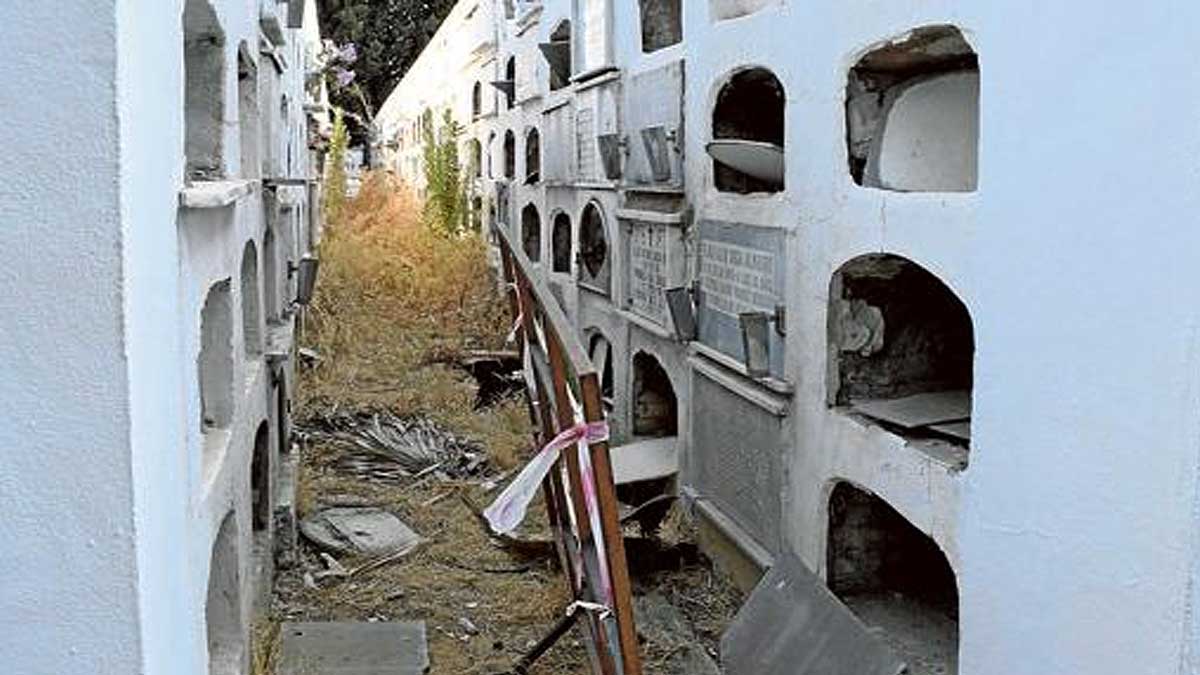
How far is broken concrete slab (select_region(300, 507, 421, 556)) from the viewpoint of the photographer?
666cm

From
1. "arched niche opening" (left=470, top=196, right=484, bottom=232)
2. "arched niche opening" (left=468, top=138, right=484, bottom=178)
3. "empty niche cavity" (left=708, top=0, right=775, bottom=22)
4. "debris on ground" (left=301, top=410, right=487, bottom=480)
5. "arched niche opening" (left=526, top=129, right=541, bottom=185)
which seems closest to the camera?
"empty niche cavity" (left=708, top=0, right=775, bottom=22)

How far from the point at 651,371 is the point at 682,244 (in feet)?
4.45

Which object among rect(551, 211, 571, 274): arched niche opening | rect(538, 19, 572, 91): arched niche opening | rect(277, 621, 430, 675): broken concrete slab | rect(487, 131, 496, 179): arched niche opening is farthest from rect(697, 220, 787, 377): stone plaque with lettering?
rect(487, 131, 496, 179): arched niche opening

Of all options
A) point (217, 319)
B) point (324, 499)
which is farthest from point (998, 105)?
point (324, 499)

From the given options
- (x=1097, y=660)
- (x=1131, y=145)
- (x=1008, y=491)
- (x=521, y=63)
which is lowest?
(x=1097, y=660)

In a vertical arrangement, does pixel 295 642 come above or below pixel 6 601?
below

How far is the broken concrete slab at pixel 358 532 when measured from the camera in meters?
6.66

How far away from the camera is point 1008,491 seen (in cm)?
360

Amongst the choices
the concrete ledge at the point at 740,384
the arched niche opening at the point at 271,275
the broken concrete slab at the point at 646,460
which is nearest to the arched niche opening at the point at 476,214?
the arched niche opening at the point at 271,275

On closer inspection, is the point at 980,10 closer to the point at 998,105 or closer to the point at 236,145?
the point at 998,105

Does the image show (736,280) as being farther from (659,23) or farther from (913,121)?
(659,23)

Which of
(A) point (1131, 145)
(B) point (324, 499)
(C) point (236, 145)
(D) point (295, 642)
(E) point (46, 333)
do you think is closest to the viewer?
(E) point (46, 333)

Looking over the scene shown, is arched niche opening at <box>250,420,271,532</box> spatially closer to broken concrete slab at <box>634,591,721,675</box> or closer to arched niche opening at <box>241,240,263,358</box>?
arched niche opening at <box>241,240,263,358</box>

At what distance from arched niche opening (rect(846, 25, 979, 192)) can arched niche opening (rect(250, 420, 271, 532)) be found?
2.68 m
